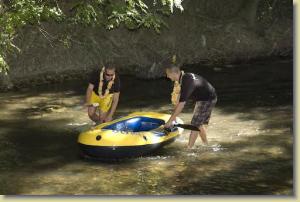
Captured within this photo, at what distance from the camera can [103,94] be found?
36.2 feet

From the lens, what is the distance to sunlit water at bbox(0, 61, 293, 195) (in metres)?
8.51

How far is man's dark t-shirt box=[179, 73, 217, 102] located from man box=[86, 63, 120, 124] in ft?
5.87

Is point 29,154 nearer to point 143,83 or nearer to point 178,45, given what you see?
point 143,83

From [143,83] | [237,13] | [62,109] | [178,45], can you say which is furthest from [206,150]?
[237,13]

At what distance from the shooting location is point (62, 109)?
14602 millimetres

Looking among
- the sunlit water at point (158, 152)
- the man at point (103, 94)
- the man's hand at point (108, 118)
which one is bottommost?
the sunlit water at point (158, 152)

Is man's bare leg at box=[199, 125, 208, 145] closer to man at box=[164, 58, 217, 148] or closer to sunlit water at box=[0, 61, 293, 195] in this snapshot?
man at box=[164, 58, 217, 148]

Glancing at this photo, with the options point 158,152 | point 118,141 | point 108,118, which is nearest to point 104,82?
point 108,118

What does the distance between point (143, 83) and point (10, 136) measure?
7.38m

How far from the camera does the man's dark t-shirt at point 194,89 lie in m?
9.49

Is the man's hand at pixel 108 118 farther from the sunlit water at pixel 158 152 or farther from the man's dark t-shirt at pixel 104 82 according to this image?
the sunlit water at pixel 158 152

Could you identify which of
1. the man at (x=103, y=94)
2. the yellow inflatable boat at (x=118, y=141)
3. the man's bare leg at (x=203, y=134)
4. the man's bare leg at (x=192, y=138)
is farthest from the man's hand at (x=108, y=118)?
the man's bare leg at (x=203, y=134)

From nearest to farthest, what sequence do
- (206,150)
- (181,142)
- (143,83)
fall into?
(206,150) < (181,142) < (143,83)

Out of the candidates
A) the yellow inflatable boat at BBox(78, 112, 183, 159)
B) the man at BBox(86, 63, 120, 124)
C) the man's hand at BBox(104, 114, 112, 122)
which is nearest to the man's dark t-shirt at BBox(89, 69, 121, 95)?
the man at BBox(86, 63, 120, 124)
